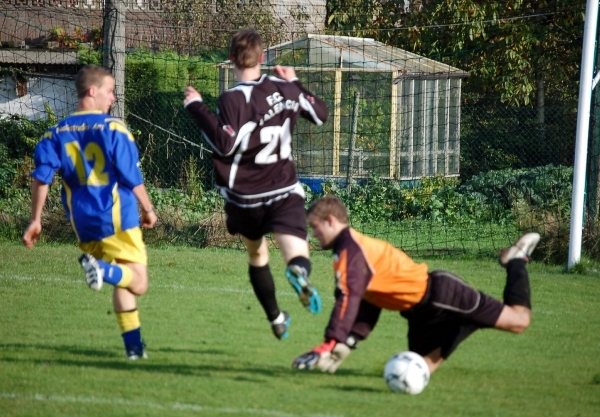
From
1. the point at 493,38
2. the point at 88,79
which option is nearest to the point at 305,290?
the point at 88,79

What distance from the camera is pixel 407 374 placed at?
495cm

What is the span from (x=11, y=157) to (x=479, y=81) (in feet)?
31.5

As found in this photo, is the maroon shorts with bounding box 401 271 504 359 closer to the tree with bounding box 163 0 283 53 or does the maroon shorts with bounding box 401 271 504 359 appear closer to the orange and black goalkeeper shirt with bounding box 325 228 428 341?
the orange and black goalkeeper shirt with bounding box 325 228 428 341

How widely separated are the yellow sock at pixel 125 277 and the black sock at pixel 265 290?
97 centimetres

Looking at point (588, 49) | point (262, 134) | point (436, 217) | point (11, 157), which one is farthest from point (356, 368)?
point (11, 157)

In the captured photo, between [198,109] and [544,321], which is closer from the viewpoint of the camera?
[198,109]

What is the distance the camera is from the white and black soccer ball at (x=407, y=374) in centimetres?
495

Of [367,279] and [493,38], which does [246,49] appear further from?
[493,38]

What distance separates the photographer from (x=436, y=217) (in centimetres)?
1426

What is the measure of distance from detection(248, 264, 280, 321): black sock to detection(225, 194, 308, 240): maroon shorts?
11.9 inches

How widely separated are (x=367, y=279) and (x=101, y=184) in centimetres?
183

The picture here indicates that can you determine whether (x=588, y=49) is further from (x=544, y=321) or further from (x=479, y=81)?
(x=479, y=81)

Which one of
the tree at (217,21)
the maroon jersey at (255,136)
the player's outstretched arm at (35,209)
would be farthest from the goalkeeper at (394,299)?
the tree at (217,21)

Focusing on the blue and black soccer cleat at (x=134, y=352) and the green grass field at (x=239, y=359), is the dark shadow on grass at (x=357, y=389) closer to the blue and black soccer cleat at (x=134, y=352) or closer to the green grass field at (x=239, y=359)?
the green grass field at (x=239, y=359)
